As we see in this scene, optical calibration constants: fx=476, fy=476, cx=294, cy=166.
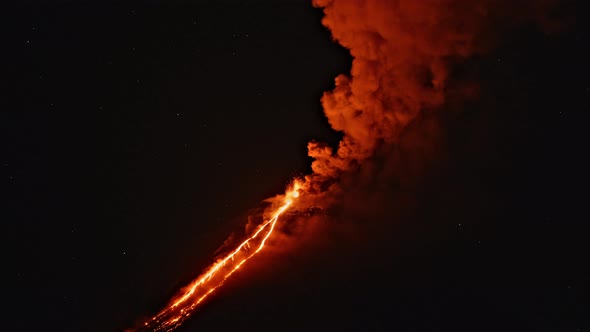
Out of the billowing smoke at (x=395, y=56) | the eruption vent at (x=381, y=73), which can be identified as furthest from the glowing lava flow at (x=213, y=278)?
the billowing smoke at (x=395, y=56)

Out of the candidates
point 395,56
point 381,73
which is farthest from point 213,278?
point 395,56

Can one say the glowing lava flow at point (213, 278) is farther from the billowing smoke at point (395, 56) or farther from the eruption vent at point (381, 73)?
the billowing smoke at point (395, 56)

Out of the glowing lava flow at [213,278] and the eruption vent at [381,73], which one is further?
the glowing lava flow at [213,278]

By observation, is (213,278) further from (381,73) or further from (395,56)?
(395,56)

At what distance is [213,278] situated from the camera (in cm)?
858

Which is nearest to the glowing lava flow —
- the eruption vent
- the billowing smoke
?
the eruption vent

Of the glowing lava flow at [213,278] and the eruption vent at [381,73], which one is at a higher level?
the eruption vent at [381,73]

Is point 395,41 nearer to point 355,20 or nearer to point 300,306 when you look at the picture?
point 355,20

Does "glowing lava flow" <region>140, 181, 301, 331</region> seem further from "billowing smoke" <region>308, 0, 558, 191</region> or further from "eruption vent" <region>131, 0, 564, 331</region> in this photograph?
"billowing smoke" <region>308, 0, 558, 191</region>

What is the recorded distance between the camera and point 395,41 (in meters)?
7.39

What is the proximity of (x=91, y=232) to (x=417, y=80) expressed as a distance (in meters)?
6.34

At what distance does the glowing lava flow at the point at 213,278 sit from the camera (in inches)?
335

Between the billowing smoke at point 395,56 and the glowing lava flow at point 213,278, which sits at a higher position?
the billowing smoke at point 395,56

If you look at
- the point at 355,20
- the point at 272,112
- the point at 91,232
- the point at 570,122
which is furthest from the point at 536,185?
the point at 91,232
